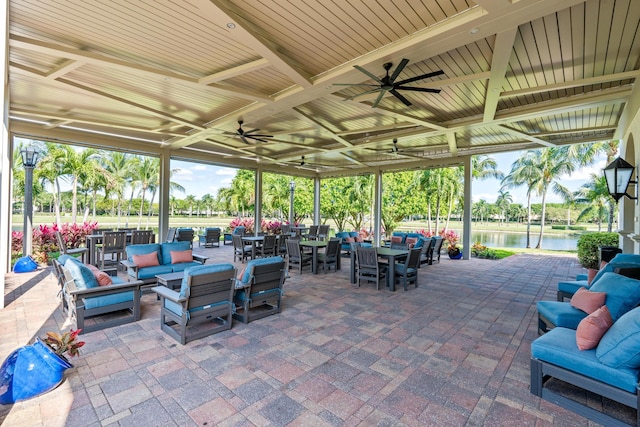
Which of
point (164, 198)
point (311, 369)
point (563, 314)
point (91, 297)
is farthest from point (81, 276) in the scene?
point (164, 198)

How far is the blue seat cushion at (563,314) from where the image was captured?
311cm

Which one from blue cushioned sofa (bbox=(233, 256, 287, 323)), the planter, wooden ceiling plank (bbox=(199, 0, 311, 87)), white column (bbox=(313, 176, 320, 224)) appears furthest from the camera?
white column (bbox=(313, 176, 320, 224))

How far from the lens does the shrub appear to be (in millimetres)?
8227

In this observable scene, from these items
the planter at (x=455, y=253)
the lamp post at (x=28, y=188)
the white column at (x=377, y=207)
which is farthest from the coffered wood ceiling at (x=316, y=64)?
the white column at (x=377, y=207)

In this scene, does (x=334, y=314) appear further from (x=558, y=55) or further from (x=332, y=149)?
(x=332, y=149)

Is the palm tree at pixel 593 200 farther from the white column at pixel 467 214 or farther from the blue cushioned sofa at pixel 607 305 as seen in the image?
the blue cushioned sofa at pixel 607 305

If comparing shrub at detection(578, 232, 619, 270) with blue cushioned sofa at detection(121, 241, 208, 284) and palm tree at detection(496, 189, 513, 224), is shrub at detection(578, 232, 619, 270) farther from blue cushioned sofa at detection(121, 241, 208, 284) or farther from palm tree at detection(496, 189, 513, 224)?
palm tree at detection(496, 189, 513, 224)

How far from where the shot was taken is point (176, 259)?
5.73 m

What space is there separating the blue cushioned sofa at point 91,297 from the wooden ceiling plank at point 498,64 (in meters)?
5.78

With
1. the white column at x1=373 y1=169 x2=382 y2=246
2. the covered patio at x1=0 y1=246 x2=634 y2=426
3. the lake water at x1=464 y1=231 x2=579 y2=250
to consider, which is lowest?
the lake water at x1=464 y1=231 x2=579 y2=250

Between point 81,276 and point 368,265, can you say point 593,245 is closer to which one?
point 368,265

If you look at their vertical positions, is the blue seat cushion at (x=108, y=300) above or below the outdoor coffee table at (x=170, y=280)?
below

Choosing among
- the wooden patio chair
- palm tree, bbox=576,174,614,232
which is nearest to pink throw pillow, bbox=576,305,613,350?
the wooden patio chair

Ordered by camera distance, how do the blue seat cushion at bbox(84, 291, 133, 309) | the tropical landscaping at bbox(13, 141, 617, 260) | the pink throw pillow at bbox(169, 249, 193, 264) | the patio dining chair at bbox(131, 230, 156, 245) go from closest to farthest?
the blue seat cushion at bbox(84, 291, 133, 309)
the pink throw pillow at bbox(169, 249, 193, 264)
the patio dining chair at bbox(131, 230, 156, 245)
the tropical landscaping at bbox(13, 141, 617, 260)
